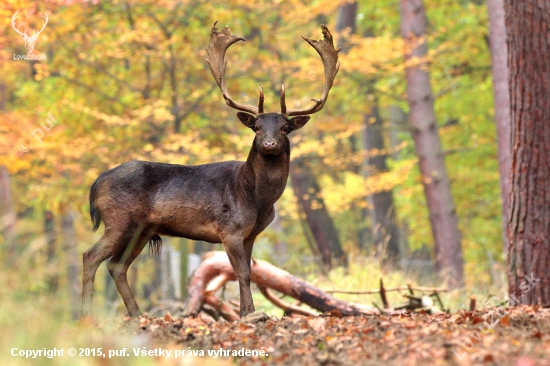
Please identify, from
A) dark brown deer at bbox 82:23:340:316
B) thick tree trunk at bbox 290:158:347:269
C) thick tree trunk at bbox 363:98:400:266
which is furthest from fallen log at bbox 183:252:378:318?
thick tree trunk at bbox 363:98:400:266

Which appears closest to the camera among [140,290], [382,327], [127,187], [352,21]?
[382,327]

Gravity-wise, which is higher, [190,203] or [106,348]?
[190,203]

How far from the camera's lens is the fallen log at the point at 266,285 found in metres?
8.69

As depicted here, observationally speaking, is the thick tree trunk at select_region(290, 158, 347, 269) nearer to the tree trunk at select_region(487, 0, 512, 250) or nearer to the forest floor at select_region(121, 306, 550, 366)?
the tree trunk at select_region(487, 0, 512, 250)

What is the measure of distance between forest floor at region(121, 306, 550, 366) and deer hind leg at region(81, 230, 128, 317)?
2.98ft

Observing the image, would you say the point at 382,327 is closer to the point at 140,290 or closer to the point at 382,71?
the point at 382,71

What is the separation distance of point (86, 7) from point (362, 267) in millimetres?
6921

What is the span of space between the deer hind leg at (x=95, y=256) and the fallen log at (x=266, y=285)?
2.11m

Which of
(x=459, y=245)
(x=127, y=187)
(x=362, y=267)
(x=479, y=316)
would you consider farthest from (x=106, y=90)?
(x=479, y=316)

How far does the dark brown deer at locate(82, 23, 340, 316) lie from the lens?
6.68 m

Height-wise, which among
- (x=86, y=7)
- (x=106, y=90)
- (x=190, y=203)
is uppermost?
(x=86, y=7)

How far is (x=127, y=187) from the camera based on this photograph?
6766 mm

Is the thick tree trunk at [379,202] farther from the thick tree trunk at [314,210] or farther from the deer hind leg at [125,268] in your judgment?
the deer hind leg at [125,268]

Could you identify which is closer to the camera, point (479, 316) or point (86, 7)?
point (479, 316)
